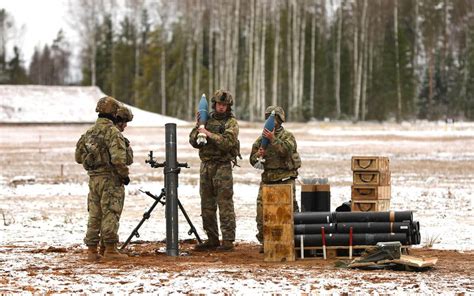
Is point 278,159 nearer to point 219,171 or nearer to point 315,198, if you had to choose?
point 315,198

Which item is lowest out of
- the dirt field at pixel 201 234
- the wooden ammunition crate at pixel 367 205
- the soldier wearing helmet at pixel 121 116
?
the dirt field at pixel 201 234

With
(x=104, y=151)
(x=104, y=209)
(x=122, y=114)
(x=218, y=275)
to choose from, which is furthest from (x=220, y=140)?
(x=218, y=275)

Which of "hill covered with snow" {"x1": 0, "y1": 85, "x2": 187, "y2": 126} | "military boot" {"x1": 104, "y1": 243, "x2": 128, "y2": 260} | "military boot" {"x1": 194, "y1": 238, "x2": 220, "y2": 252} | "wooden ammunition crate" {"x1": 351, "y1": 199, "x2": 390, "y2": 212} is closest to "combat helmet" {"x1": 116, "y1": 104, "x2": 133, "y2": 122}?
"military boot" {"x1": 104, "y1": 243, "x2": 128, "y2": 260}

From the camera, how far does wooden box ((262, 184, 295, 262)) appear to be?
11.1 meters

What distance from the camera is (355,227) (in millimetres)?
11195

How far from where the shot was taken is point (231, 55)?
75625 mm

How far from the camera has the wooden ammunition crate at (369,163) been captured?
1197cm

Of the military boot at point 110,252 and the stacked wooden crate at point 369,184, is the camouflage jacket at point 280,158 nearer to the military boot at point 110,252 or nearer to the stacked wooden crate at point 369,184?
the stacked wooden crate at point 369,184

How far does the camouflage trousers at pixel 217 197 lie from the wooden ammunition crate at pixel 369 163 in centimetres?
165

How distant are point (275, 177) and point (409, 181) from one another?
13.2 metres

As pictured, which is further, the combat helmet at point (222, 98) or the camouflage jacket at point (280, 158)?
the combat helmet at point (222, 98)

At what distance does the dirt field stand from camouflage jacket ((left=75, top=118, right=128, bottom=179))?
3.64 ft

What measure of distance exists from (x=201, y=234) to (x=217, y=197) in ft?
7.73

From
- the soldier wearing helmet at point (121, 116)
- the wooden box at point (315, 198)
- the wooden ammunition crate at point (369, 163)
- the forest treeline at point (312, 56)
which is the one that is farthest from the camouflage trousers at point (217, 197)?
the forest treeline at point (312, 56)
